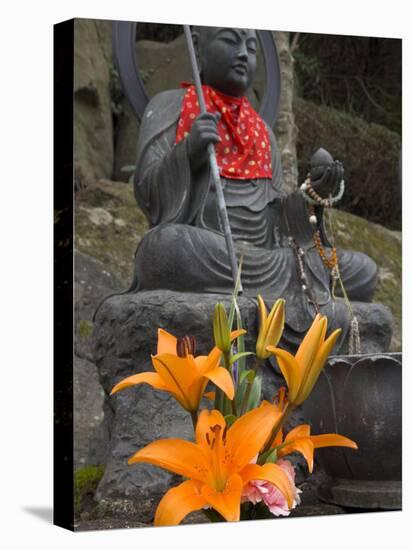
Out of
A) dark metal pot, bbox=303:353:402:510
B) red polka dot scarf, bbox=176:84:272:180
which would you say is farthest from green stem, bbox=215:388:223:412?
red polka dot scarf, bbox=176:84:272:180

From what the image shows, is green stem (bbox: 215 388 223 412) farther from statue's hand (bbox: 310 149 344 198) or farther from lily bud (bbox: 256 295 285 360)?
statue's hand (bbox: 310 149 344 198)

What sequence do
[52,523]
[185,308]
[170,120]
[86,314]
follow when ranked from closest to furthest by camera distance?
[52,523] < [185,308] < [170,120] < [86,314]

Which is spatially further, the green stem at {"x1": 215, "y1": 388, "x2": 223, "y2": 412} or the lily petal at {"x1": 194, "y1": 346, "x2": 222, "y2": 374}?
the green stem at {"x1": 215, "y1": 388, "x2": 223, "y2": 412}

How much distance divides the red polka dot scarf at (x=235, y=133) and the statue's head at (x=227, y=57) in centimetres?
6

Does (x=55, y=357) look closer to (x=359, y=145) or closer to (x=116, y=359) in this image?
(x=116, y=359)

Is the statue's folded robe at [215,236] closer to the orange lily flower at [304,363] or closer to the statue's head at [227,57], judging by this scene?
the statue's head at [227,57]

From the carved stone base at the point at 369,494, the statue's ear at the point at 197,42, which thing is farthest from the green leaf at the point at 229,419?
the statue's ear at the point at 197,42

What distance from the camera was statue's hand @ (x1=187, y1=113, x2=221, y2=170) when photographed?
4.72 m

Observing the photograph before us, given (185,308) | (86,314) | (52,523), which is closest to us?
(52,523)

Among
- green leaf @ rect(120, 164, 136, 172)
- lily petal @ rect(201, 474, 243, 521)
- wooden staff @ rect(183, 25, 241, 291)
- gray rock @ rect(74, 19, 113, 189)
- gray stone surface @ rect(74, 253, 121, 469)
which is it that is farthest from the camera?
green leaf @ rect(120, 164, 136, 172)

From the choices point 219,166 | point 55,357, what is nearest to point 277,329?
point 55,357

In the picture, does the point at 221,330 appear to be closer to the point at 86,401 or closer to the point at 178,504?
the point at 178,504

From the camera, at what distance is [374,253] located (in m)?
6.75

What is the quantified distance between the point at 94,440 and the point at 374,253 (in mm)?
2256
